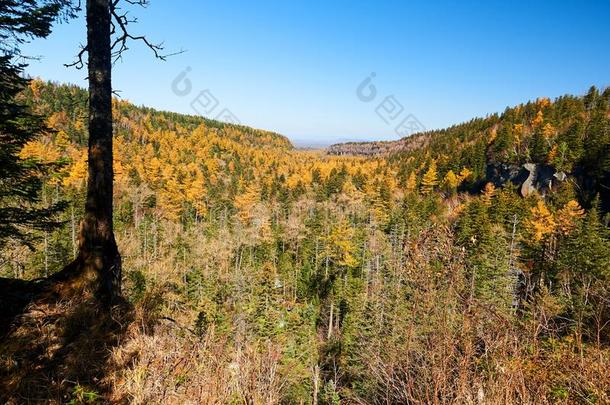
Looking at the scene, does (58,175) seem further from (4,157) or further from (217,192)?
(217,192)

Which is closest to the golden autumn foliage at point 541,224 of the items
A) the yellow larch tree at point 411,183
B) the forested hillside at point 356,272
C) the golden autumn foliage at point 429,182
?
the forested hillside at point 356,272

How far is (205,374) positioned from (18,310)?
2.67 m

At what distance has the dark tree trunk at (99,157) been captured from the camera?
16.9 ft

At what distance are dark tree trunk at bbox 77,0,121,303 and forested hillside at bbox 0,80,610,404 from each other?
3.10 feet

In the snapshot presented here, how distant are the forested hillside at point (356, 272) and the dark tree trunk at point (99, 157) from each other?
946 millimetres

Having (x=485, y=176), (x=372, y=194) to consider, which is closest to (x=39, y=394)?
(x=372, y=194)

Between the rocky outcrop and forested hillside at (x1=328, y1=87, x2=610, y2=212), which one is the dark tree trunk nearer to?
forested hillside at (x1=328, y1=87, x2=610, y2=212)

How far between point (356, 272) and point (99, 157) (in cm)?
4616

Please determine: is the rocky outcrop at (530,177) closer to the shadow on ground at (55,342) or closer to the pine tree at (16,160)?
the pine tree at (16,160)

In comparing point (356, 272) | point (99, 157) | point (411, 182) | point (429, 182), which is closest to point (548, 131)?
point (429, 182)

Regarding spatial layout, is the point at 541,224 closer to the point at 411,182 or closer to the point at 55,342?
the point at 411,182

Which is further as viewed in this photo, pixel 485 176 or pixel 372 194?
pixel 485 176

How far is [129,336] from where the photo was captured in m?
4.41

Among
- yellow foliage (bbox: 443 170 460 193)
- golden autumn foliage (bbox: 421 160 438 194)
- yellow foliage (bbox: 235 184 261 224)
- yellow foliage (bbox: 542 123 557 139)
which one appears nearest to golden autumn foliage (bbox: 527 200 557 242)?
golden autumn foliage (bbox: 421 160 438 194)
